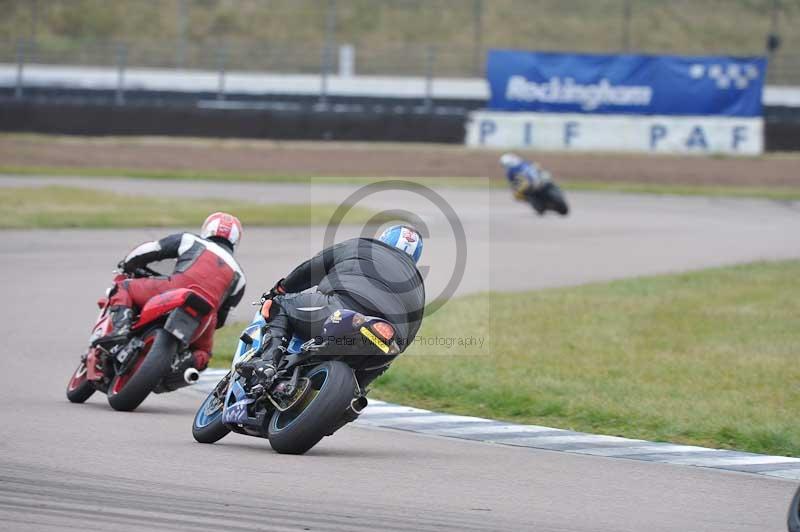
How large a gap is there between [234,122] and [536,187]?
34.5 feet

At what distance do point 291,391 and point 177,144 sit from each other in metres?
25.7

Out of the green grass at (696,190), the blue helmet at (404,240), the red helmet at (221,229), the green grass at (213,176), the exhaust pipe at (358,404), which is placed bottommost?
the exhaust pipe at (358,404)

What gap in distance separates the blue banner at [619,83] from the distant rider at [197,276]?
23.5 metres

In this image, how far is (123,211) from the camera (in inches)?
862

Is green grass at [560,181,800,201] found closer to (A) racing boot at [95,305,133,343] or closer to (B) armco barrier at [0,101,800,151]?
(B) armco barrier at [0,101,800,151]

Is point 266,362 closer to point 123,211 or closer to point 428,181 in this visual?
point 123,211

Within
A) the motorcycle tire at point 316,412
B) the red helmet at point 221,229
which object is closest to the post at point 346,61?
the red helmet at point 221,229

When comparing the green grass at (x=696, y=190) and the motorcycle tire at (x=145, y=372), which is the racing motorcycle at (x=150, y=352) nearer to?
the motorcycle tire at (x=145, y=372)

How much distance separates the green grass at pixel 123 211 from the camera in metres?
20.6

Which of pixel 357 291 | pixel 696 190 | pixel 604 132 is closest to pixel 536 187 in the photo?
pixel 696 190

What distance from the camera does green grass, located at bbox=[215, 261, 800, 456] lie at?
886 cm

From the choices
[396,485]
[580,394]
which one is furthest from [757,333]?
[396,485]

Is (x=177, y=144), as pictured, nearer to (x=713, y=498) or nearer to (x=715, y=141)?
(x=715, y=141)

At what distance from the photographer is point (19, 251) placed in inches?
687
